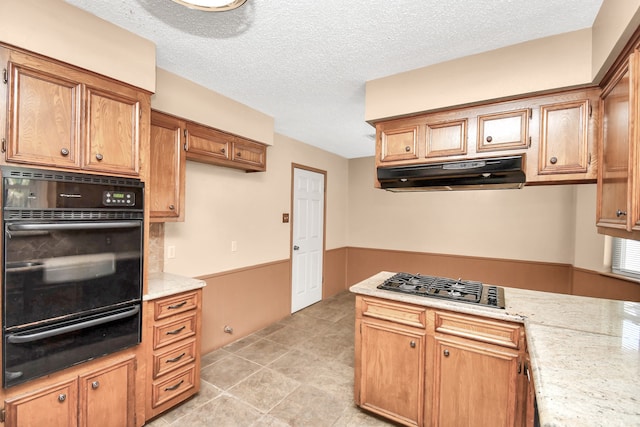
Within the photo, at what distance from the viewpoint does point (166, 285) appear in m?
2.18

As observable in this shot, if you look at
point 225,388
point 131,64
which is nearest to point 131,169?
point 131,64

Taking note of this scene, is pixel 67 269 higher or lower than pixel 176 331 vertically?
higher

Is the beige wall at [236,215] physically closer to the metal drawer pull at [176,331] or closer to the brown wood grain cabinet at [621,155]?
the metal drawer pull at [176,331]

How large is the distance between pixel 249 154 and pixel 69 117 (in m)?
1.60

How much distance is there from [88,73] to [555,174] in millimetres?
2953

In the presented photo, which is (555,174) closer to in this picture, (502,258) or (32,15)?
(502,258)

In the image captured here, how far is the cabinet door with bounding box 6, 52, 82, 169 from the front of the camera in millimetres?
1418

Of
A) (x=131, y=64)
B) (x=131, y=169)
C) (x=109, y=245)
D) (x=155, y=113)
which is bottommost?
(x=109, y=245)

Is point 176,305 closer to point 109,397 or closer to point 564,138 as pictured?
point 109,397

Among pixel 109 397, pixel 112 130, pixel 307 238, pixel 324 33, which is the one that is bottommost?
pixel 109 397

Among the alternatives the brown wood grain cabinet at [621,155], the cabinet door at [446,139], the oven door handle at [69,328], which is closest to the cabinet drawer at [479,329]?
the brown wood grain cabinet at [621,155]

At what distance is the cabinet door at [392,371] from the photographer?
1933 mm

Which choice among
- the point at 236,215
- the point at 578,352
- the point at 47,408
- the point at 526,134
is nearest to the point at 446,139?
the point at 526,134

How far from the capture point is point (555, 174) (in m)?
1.83
